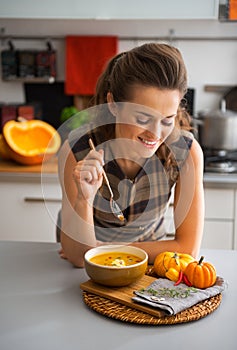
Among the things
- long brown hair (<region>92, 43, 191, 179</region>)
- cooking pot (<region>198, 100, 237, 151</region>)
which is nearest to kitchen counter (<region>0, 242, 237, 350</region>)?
long brown hair (<region>92, 43, 191, 179</region>)

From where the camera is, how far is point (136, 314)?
112cm

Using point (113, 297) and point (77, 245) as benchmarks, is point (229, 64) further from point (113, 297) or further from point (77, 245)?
point (113, 297)

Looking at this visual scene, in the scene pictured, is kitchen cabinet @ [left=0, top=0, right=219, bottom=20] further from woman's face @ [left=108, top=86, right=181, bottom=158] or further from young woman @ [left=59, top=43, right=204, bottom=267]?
woman's face @ [left=108, top=86, right=181, bottom=158]

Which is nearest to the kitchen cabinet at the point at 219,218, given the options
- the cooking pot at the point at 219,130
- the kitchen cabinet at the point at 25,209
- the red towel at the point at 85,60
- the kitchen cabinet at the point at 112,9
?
the cooking pot at the point at 219,130

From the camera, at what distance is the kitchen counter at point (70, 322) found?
3.34 ft

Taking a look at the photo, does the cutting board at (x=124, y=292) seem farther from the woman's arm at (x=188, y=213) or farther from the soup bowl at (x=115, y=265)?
the woman's arm at (x=188, y=213)

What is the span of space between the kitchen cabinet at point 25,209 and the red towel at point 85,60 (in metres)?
0.69

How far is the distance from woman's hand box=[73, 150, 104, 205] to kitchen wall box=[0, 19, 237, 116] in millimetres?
1928

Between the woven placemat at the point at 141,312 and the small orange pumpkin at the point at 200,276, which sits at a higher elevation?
the small orange pumpkin at the point at 200,276

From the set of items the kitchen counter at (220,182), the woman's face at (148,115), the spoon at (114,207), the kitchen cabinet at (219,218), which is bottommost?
the kitchen cabinet at (219,218)

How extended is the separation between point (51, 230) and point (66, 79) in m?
0.89

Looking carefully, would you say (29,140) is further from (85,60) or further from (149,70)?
(149,70)

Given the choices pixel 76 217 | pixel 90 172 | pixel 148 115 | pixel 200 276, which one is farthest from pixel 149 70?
pixel 200 276

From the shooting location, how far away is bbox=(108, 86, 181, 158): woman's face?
4.36 ft
